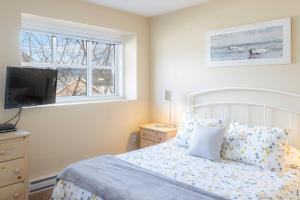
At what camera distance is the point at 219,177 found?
2.13 metres

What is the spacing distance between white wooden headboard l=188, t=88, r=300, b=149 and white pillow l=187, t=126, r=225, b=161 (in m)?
0.55

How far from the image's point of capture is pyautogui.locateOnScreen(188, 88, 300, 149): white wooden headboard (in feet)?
8.93

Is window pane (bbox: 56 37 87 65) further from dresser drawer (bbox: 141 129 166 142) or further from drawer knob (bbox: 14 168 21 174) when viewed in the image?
drawer knob (bbox: 14 168 21 174)

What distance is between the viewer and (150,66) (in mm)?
4227

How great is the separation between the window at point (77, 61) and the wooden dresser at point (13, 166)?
42.5 inches

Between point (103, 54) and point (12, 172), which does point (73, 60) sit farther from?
point (12, 172)

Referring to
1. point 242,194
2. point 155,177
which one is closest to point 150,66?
point 155,177

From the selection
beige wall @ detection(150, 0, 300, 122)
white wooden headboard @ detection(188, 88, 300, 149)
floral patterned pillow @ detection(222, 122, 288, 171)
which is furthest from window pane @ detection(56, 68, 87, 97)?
floral patterned pillow @ detection(222, 122, 288, 171)

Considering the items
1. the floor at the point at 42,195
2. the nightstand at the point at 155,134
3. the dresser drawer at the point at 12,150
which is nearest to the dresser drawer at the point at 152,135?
the nightstand at the point at 155,134

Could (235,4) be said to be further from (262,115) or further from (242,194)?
(242,194)

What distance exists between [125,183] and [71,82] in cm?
212

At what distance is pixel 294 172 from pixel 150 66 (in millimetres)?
2625

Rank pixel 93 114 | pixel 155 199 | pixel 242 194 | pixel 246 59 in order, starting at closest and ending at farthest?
pixel 155 199 < pixel 242 194 < pixel 246 59 < pixel 93 114

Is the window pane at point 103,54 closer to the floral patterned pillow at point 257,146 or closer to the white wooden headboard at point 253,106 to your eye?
the white wooden headboard at point 253,106
